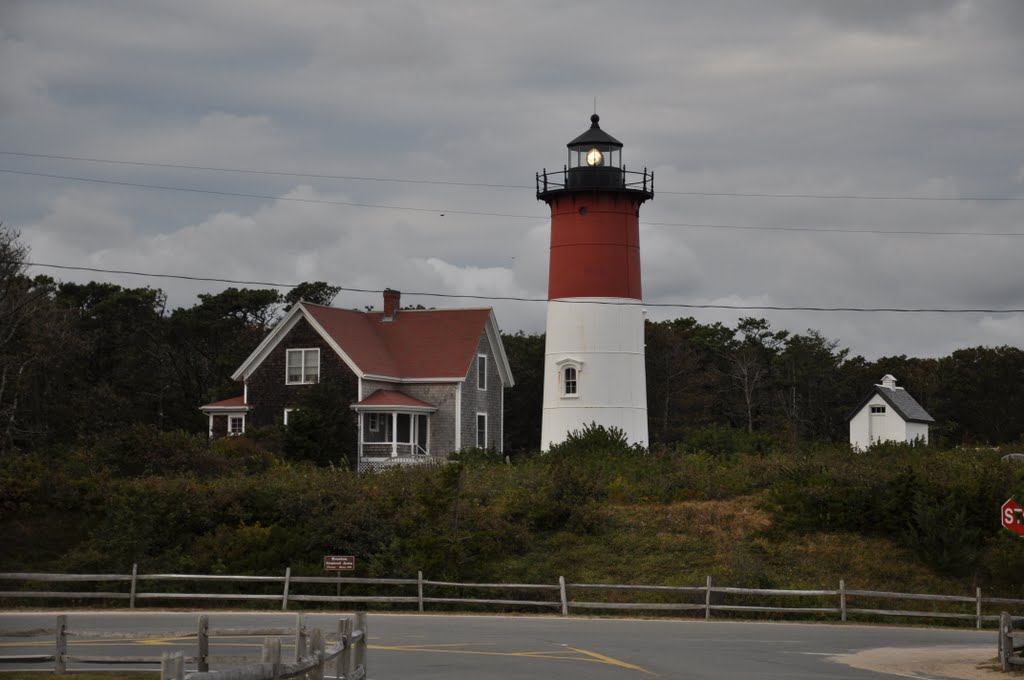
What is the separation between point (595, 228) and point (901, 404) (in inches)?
835

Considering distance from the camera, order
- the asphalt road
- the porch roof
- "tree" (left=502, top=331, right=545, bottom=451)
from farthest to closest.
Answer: "tree" (left=502, top=331, right=545, bottom=451) < the porch roof < the asphalt road

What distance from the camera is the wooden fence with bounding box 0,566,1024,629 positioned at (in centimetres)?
3136

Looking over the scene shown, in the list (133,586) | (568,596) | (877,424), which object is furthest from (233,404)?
(877,424)

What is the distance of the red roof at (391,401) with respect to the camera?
174 feet

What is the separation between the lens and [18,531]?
35.7 meters

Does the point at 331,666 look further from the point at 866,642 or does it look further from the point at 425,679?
the point at 866,642

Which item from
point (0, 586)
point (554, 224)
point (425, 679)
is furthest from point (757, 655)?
point (554, 224)

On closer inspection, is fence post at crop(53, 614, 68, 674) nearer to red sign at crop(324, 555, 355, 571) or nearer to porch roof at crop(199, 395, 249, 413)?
red sign at crop(324, 555, 355, 571)

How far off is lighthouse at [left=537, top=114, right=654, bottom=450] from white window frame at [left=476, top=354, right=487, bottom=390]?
561cm

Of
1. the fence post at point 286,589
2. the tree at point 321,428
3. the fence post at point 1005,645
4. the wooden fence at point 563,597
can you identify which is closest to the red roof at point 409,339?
the tree at point 321,428

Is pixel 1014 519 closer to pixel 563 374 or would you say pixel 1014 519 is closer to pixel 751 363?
pixel 563 374

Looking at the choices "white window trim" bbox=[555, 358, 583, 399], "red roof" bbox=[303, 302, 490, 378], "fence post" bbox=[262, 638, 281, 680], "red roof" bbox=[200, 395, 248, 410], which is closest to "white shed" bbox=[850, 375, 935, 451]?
"white window trim" bbox=[555, 358, 583, 399]

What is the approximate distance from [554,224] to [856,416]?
2162cm

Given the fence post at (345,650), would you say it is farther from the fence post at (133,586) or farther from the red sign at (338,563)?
the fence post at (133,586)
